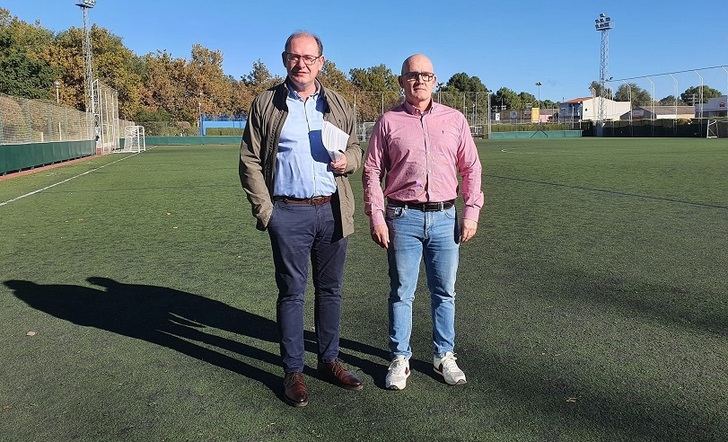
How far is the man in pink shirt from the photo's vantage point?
3.40m

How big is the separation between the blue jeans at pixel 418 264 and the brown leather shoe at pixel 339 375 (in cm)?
27

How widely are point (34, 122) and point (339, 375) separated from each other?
2419 centimetres

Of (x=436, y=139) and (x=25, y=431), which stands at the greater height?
(x=436, y=139)

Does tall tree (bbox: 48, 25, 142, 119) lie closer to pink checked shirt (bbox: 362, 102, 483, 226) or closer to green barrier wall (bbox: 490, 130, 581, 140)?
green barrier wall (bbox: 490, 130, 581, 140)

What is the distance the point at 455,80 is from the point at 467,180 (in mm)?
125598

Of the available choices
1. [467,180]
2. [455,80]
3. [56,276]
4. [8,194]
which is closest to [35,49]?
[8,194]

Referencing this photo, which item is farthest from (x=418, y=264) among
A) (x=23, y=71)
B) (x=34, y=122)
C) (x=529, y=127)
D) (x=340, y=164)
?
(x=529, y=127)

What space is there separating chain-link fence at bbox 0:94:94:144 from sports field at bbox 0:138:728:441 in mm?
14252

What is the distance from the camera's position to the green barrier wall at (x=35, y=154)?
66.6 ft

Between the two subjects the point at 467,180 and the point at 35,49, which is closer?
the point at 467,180

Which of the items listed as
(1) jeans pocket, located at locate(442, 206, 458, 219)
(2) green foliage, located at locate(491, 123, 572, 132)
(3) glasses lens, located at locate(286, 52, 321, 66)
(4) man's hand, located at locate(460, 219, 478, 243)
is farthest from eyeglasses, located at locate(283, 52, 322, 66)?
(2) green foliage, located at locate(491, 123, 572, 132)

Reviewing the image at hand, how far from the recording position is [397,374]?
3.50m

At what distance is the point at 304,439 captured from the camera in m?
2.91

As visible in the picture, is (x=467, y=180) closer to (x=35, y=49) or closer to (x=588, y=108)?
(x=35, y=49)
